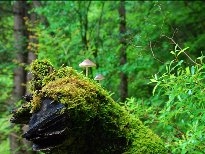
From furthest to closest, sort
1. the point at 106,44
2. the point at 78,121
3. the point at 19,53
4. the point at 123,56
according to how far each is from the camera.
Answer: the point at 19,53
the point at 106,44
the point at 123,56
the point at 78,121

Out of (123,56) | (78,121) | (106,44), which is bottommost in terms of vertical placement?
(78,121)

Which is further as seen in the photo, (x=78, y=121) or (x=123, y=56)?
(x=123, y=56)

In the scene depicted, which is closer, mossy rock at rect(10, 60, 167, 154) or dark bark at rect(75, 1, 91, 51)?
mossy rock at rect(10, 60, 167, 154)

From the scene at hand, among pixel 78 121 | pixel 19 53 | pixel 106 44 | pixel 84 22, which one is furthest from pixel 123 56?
pixel 78 121

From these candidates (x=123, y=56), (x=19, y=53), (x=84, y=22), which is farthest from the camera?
(x=19, y=53)

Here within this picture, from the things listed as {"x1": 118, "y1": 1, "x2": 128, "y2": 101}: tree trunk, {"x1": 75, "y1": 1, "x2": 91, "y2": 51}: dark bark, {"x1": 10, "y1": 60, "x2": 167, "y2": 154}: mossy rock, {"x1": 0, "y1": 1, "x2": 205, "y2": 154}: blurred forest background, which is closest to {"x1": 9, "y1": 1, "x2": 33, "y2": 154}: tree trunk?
{"x1": 0, "y1": 1, "x2": 205, "y2": 154}: blurred forest background

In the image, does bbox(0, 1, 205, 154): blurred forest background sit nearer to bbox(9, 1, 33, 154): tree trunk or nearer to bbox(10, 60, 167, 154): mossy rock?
bbox(9, 1, 33, 154): tree trunk

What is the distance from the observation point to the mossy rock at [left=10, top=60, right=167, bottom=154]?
2340 mm

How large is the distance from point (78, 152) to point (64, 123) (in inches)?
12.6

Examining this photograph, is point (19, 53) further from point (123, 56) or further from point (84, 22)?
point (123, 56)

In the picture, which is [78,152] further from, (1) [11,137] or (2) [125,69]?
(1) [11,137]

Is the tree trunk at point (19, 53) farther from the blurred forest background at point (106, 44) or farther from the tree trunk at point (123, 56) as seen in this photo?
the tree trunk at point (123, 56)

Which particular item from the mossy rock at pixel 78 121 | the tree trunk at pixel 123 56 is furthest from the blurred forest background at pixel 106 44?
the mossy rock at pixel 78 121

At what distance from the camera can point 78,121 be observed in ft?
7.71
